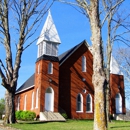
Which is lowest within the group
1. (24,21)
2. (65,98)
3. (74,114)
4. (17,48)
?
(74,114)

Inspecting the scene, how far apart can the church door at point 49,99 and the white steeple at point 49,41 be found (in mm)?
4297

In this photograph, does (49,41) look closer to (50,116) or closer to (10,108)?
(50,116)

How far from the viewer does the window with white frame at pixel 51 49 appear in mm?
25927

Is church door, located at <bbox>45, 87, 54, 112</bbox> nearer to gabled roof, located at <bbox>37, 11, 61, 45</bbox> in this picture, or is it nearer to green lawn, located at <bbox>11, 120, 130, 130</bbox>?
gabled roof, located at <bbox>37, 11, 61, 45</bbox>

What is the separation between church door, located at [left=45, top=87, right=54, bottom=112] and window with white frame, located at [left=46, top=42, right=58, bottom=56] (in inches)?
164

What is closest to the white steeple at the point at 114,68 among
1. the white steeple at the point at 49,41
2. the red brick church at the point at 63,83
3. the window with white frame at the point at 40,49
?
the red brick church at the point at 63,83

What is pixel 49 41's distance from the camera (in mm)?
25953

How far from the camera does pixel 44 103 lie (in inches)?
963

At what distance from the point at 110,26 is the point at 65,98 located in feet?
33.9

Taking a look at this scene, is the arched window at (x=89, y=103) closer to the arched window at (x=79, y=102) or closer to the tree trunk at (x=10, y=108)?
the arched window at (x=79, y=102)

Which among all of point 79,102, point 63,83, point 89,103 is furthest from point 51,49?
point 89,103

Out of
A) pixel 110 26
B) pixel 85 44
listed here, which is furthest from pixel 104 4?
pixel 85 44

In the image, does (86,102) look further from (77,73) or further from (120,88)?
(120,88)

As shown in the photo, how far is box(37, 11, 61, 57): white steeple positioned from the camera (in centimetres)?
2581
